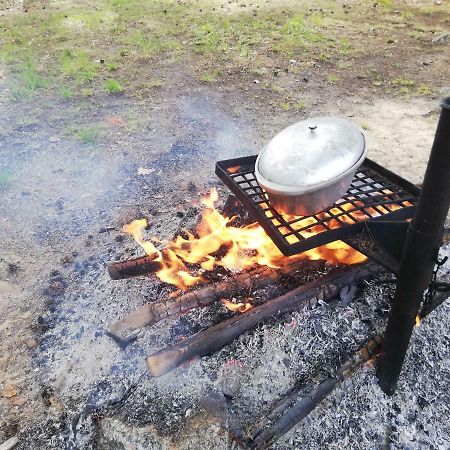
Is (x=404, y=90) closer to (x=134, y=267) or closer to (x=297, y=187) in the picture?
(x=297, y=187)

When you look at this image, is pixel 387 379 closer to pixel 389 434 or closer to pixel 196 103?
pixel 389 434

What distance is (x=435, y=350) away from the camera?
2.92m

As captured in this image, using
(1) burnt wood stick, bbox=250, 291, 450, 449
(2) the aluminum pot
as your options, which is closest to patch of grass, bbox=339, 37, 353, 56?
(2) the aluminum pot

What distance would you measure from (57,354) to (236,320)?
1.41 metres

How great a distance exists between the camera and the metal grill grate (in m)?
2.45

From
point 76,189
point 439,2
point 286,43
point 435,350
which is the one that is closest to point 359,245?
point 435,350

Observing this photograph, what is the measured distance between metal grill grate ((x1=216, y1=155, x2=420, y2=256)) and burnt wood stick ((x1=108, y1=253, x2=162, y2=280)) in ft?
2.81

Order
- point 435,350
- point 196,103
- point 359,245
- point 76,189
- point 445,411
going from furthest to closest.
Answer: point 196,103, point 76,189, point 435,350, point 445,411, point 359,245

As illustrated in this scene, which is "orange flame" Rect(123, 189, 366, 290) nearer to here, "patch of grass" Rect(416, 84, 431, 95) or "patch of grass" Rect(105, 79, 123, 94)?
"patch of grass" Rect(105, 79, 123, 94)

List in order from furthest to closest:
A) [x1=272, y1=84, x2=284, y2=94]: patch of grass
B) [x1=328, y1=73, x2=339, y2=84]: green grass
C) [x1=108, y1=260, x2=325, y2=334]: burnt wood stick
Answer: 1. [x1=328, y1=73, x2=339, y2=84]: green grass
2. [x1=272, y1=84, x2=284, y2=94]: patch of grass
3. [x1=108, y1=260, x2=325, y2=334]: burnt wood stick

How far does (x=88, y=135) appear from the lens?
606 centimetres

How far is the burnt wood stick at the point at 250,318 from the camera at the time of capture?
8.20ft

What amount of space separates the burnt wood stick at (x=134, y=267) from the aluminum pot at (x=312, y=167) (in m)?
1.17

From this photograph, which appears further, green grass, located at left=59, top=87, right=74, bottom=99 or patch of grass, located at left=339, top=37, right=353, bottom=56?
patch of grass, located at left=339, top=37, right=353, bottom=56
